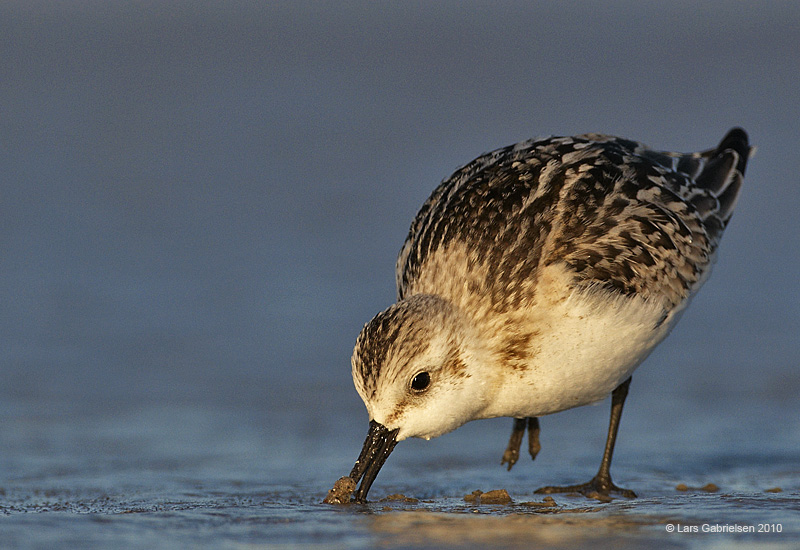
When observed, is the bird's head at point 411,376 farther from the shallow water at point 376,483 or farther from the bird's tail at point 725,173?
the bird's tail at point 725,173

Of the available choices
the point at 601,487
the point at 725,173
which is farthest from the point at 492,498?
the point at 725,173

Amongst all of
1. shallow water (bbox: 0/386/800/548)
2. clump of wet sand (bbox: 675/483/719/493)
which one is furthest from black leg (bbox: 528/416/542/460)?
clump of wet sand (bbox: 675/483/719/493)

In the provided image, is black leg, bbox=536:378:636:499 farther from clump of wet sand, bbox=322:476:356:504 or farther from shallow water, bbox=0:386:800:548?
clump of wet sand, bbox=322:476:356:504

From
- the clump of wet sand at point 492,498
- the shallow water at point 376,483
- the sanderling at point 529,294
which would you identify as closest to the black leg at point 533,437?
the shallow water at point 376,483

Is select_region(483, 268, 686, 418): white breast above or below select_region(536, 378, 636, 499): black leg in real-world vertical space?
above

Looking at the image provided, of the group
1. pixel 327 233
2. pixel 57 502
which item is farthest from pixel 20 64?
pixel 57 502

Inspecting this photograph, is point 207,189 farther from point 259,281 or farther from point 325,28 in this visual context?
point 325,28

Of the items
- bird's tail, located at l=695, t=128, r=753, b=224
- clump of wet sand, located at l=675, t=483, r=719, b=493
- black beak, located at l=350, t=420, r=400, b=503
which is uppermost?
bird's tail, located at l=695, t=128, r=753, b=224

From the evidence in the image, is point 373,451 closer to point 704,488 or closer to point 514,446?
point 514,446

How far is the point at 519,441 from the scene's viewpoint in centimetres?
693

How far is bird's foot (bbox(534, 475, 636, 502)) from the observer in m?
6.09

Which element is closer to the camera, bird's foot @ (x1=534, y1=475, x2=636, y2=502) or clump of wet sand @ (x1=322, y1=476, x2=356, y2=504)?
clump of wet sand @ (x1=322, y1=476, x2=356, y2=504)

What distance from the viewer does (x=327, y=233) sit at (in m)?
12.1

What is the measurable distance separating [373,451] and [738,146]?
4111 mm
